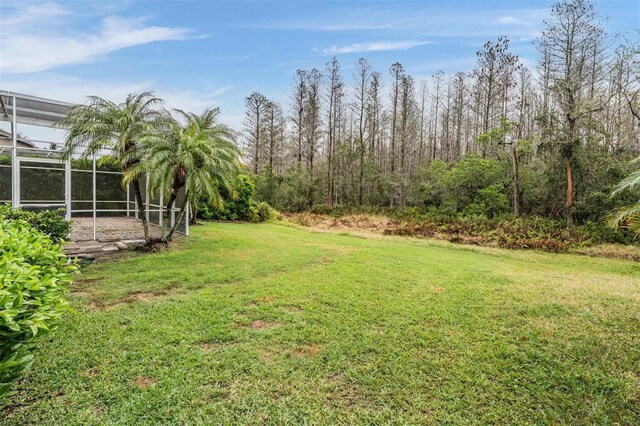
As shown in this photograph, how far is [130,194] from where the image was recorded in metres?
13.6

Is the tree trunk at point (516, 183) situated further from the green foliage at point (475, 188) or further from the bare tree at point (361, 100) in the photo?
the bare tree at point (361, 100)

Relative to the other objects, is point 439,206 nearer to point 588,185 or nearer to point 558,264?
point 588,185

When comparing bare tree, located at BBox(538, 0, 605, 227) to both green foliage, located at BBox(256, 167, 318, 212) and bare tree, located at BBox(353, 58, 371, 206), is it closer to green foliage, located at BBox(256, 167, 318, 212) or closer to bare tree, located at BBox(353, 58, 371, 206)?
bare tree, located at BBox(353, 58, 371, 206)

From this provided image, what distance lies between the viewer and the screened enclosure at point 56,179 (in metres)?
8.20

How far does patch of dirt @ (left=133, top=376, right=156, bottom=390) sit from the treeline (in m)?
14.6

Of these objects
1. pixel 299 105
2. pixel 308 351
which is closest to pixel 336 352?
pixel 308 351

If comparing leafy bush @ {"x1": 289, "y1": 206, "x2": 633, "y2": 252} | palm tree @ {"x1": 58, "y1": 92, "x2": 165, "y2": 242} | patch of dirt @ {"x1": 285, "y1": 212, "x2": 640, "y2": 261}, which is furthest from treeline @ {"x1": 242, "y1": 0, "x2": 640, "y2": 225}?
palm tree @ {"x1": 58, "y1": 92, "x2": 165, "y2": 242}

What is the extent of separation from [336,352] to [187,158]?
20.0 ft

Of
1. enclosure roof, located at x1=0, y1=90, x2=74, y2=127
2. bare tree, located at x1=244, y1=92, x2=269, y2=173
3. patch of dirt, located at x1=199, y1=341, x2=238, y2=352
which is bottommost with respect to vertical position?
patch of dirt, located at x1=199, y1=341, x2=238, y2=352

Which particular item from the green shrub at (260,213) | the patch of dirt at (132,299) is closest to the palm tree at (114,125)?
the patch of dirt at (132,299)

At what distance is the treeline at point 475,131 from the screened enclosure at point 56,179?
10812 millimetres

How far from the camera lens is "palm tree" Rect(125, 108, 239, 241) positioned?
304 inches

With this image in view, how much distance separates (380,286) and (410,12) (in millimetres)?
7338

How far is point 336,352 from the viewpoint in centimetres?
341
